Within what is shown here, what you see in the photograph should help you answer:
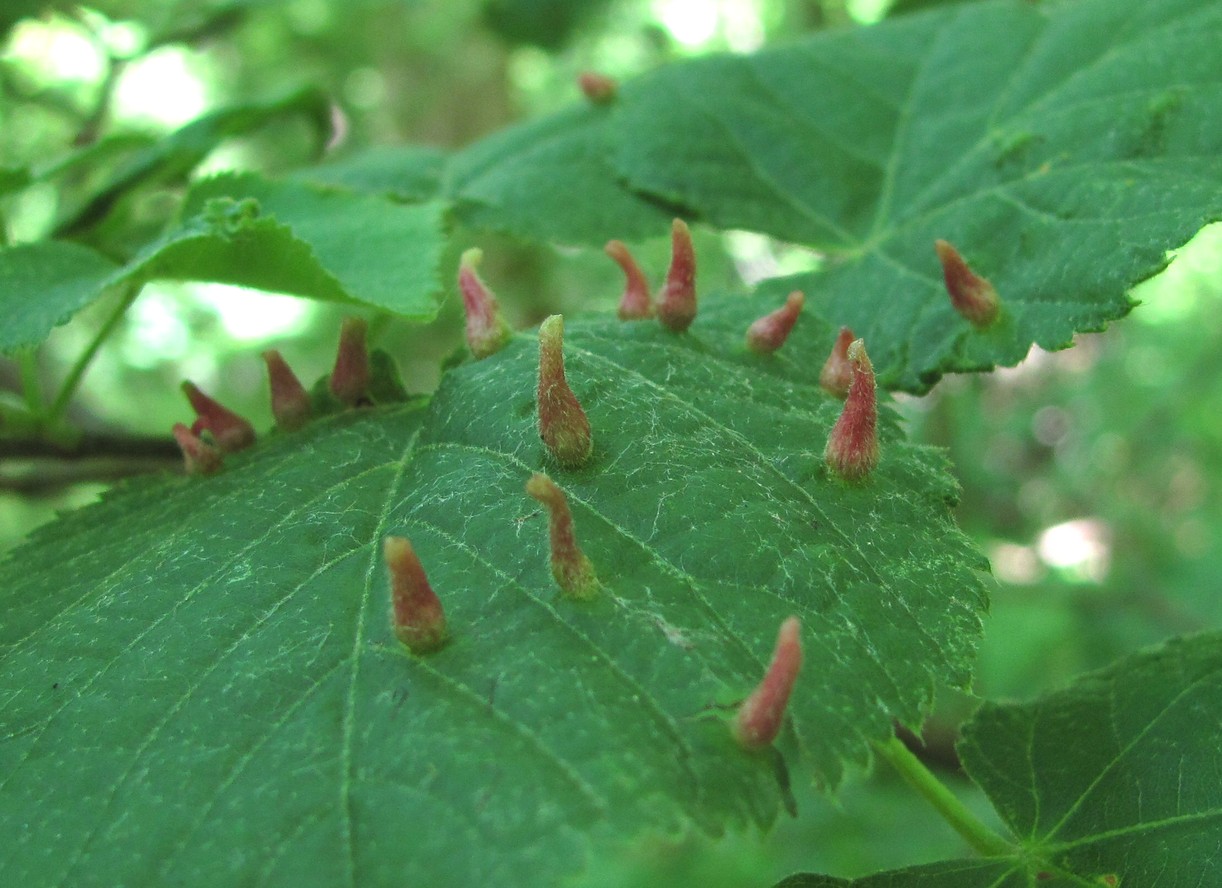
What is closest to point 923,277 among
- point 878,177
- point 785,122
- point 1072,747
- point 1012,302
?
point 1012,302

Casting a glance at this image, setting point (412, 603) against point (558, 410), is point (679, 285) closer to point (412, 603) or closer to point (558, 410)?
point (558, 410)

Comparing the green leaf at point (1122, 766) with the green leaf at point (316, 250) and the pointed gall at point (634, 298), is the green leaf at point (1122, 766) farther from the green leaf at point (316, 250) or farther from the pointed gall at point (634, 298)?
the green leaf at point (316, 250)

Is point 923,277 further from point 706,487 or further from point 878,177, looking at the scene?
point 706,487

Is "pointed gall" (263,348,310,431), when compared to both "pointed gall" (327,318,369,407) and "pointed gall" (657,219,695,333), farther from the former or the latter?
"pointed gall" (657,219,695,333)

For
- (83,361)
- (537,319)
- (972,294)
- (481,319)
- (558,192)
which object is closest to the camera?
(481,319)

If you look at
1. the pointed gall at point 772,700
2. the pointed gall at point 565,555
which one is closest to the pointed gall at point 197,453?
the pointed gall at point 565,555

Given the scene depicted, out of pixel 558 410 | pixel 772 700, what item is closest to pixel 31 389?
pixel 558 410
